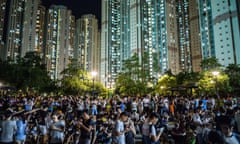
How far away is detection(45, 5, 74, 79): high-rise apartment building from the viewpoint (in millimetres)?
132250

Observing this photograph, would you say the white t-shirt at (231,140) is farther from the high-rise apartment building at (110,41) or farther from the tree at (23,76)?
the high-rise apartment building at (110,41)

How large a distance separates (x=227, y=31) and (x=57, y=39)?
332ft

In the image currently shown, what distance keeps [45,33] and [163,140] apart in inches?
5492

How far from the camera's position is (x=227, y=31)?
76.1 meters

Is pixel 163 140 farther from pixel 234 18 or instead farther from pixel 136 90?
pixel 234 18

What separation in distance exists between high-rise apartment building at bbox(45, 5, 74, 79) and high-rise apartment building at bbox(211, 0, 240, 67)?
91340 mm

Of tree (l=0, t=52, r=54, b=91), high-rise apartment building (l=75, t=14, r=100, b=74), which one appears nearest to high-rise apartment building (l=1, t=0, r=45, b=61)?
high-rise apartment building (l=75, t=14, r=100, b=74)

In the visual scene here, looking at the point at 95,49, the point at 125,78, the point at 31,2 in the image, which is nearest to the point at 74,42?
the point at 95,49

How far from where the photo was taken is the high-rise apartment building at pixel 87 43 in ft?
484

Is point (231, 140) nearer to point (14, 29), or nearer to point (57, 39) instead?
point (14, 29)

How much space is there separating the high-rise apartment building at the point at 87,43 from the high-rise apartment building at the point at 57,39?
9.69 m

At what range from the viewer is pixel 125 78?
3488 cm

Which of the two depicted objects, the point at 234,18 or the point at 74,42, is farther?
the point at 74,42

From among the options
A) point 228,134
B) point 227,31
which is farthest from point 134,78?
point 227,31
